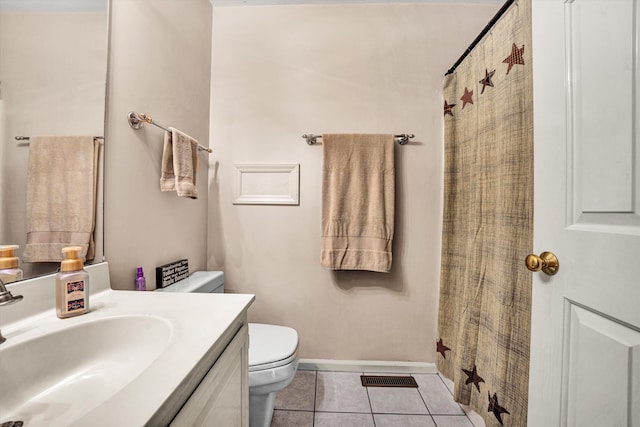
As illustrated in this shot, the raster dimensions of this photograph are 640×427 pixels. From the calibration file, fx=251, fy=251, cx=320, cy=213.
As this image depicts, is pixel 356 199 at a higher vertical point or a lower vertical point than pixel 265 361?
higher

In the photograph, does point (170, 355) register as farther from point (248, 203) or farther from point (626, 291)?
point (248, 203)

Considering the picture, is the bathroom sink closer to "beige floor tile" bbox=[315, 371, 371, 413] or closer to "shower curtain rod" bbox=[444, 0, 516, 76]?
"beige floor tile" bbox=[315, 371, 371, 413]

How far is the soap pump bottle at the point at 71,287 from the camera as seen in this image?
620 mm

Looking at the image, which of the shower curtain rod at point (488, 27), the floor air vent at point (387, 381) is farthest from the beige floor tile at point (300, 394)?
the shower curtain rod at point (488, 27)

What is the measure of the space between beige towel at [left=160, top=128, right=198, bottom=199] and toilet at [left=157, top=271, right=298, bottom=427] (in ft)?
1.51

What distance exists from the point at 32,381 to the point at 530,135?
1.52 metres

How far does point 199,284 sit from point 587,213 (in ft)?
4.68

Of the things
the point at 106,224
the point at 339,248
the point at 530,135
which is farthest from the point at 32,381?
the point at 530,135

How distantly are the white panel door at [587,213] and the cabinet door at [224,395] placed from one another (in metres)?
0.78

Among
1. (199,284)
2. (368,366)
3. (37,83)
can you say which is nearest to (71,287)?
(37,83)

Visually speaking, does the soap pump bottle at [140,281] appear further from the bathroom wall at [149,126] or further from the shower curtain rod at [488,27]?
the shower curtain rod at [488,27]

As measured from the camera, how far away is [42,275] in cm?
67

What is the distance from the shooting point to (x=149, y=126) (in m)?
1.08

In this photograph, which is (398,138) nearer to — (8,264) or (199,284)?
(199,284)
